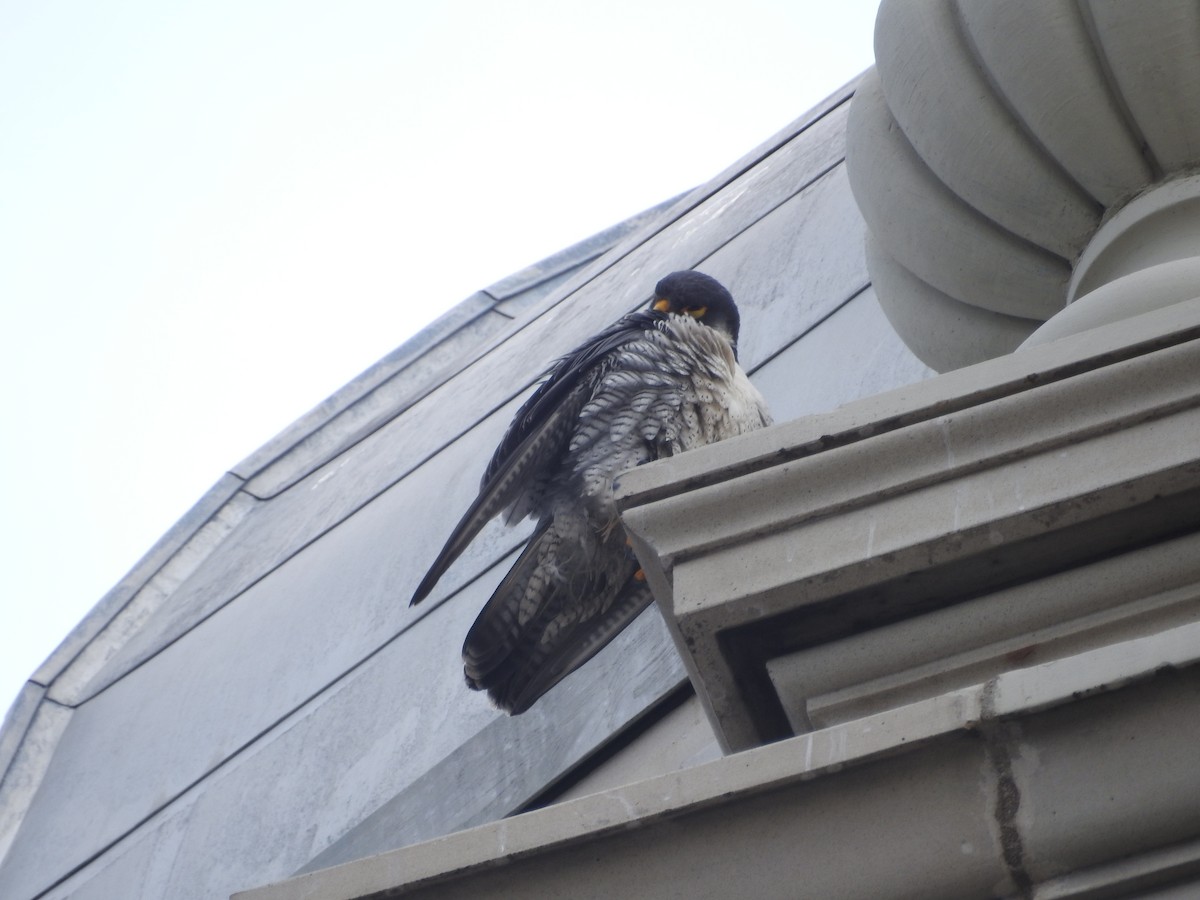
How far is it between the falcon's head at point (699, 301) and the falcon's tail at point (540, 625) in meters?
1.06

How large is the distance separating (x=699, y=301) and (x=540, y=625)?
1.41 metres

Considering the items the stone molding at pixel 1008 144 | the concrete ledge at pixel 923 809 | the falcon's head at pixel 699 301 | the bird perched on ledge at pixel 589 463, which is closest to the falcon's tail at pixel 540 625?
the bird perched on ledge at pixel 589 463

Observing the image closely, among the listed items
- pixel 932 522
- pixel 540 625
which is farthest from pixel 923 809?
pixel 540 625

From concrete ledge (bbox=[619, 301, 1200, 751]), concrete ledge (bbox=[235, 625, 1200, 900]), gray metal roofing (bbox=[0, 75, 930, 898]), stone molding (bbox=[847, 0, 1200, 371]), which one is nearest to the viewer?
concrete ledge (bbox=[235, 625, 1200, 900])

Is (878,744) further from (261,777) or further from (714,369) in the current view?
(261,777)

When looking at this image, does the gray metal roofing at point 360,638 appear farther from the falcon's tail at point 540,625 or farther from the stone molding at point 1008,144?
the stone molding at point 1008,144

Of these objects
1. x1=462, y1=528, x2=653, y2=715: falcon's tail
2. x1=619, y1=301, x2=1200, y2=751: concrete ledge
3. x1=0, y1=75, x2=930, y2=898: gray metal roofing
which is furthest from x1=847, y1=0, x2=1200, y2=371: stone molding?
x1=0, y1=75, x2=930, y2=898: gray metal roofing

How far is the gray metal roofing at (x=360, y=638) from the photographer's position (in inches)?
238

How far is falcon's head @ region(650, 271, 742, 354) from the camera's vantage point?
18.5 ft

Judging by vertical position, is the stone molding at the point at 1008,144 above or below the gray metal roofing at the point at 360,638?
above

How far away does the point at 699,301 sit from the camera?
18.5 ft

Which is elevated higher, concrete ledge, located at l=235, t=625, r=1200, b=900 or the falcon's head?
the falcon's head

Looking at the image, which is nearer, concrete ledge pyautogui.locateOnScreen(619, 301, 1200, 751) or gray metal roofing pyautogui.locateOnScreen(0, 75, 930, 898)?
concrete ledge pyautogui.locateOnScreen(619, 301, 1200, 751)

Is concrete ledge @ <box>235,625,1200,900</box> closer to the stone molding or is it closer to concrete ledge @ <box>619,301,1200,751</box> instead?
concrete ledge @ <box>619,301,1200,751</box>
